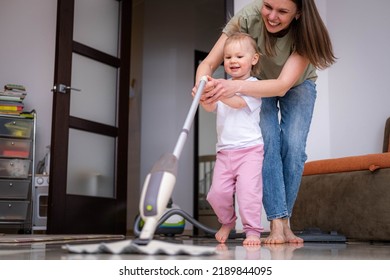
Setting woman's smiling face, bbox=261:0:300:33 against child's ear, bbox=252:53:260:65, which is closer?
woman's smiling face, bbox=261:0:300:33

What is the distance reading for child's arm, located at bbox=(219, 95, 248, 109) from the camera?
1.62m

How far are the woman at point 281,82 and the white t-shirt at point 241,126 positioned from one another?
78 millimetres

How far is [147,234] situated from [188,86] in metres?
5.38

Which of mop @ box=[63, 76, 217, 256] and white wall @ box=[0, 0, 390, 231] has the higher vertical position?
white wall @ box=[0, 0, 390, 231]

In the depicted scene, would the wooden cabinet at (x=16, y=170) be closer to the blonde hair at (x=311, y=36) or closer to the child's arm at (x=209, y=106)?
the child's arm at (x=209, y=106)

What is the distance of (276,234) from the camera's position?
5.81ft

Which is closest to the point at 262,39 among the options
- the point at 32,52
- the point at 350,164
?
the point at 350,164

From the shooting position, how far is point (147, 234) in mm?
886

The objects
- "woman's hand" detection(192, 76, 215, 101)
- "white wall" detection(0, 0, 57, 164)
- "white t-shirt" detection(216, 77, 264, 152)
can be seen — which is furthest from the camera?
"white wall" detection(0, 0, 57, 164)

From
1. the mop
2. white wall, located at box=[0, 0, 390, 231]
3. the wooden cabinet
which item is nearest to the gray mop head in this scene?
the mop

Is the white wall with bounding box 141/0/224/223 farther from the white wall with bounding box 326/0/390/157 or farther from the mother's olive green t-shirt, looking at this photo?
the mother's olive green t-shirt

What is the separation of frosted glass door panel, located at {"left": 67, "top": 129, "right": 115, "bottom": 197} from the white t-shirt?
2.18 metres

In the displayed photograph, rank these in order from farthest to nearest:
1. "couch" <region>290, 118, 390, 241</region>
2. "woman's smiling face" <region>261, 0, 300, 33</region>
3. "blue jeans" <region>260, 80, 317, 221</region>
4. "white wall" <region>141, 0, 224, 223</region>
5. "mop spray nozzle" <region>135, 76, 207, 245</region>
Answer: "white wall" <region>141, 0, 224, 223</region>
"couch" <region>290, 118, 390, 241</region>
"blue jeans" <region>260, 80, 317, 221</region>
"woman's smiling face" <region>261, 0, 300, 33</region>
"mop spray nozzle" <region>135, 76, 207, 245</region>

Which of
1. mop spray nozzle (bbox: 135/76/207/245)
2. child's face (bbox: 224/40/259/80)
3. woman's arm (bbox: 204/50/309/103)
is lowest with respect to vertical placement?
mop spray nozzle (bbox: 135/76/207/245)
